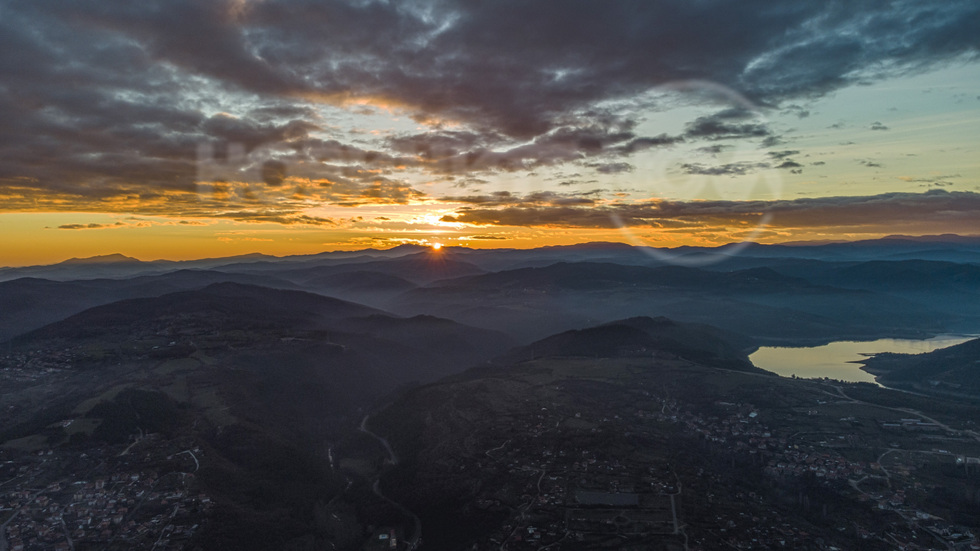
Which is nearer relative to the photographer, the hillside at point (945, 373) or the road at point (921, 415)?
the road at point (921, 415)

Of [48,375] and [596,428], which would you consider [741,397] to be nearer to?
[596,428]

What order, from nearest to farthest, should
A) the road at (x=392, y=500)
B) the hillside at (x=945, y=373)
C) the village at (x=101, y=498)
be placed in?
the village at (x=101, y=498), the road at (x=392, y=500), the hillside at (x=945, y=373)

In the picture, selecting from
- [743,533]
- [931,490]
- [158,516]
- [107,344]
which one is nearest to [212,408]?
[158,516]

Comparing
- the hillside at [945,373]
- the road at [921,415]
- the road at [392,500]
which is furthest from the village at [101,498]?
the hillside at [945,373]

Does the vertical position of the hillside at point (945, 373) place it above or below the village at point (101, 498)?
below

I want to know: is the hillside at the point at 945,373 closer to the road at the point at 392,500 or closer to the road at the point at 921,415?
the road at the point at 921,415

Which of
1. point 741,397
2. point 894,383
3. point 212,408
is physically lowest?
point 894,383

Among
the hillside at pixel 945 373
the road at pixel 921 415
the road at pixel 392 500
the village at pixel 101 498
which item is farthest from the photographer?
the hillside at pixel 945 373

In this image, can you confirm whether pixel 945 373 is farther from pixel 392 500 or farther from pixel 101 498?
pixel 101 498

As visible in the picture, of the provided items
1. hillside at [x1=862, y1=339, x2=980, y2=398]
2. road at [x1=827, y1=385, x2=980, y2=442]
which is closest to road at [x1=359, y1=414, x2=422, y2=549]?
road at [x1=827, y1=385, x2=980, y2=442]

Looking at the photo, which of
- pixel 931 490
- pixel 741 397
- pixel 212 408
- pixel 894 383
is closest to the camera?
pixel 931 490

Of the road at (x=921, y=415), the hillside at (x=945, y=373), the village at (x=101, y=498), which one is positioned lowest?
the hillside at (x=945, y=373)
